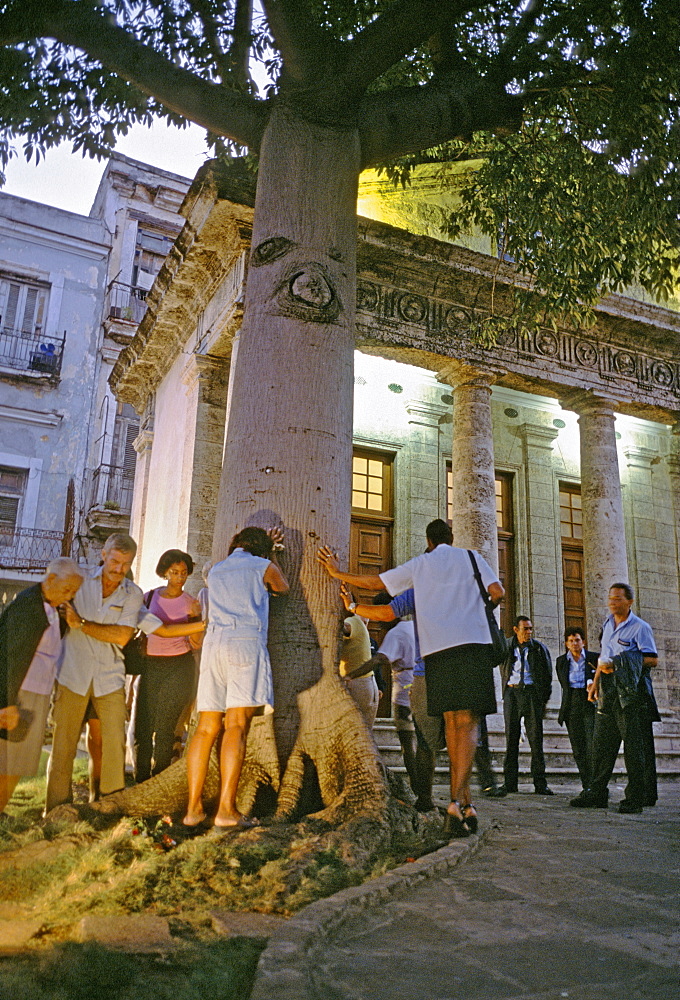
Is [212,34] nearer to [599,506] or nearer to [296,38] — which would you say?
[296,38]

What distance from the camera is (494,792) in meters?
7.44

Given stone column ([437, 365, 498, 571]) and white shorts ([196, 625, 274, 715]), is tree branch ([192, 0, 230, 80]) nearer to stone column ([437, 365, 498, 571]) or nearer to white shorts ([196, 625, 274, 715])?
white shorts ([196, 625, 274, 715])

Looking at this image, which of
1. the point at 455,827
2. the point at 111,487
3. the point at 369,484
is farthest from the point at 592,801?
the point at 111,487

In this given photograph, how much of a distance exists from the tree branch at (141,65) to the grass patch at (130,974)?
5225mm

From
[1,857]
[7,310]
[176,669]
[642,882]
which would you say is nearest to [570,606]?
[176,669]

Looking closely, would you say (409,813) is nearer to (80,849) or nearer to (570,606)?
(80,849)

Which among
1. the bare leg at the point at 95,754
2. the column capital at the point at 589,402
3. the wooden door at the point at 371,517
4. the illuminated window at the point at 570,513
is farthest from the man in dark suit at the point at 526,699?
the illuminated window at the point at 570,513

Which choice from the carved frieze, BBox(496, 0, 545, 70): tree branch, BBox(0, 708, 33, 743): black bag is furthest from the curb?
the carved frieze

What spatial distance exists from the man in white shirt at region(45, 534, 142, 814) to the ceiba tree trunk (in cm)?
42

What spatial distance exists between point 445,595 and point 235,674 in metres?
1.32

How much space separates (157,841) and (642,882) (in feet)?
7.40

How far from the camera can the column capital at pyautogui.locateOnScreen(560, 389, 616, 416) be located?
12.2 meters

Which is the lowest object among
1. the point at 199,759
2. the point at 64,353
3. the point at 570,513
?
the point at 199,759

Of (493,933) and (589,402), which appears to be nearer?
(493,933)
